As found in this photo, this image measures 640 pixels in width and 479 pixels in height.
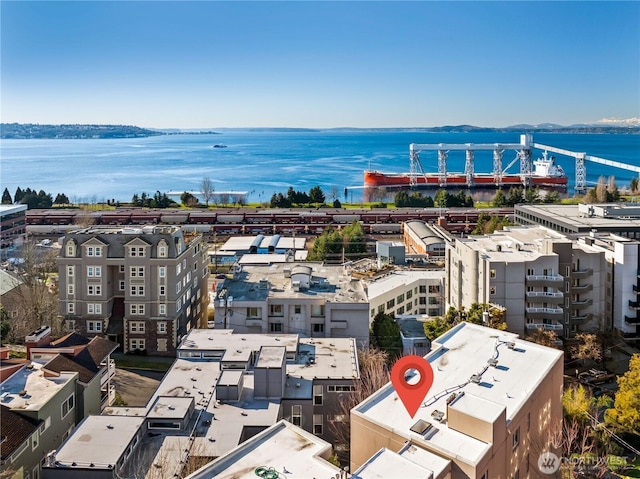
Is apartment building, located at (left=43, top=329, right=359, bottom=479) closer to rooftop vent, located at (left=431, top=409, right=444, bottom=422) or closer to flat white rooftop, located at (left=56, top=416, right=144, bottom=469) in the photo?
flat white rooftop, located at (left=56, top=416, right=144, bottom=469)

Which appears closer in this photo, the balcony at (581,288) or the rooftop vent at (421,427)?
the rooftop vent at (421,427)

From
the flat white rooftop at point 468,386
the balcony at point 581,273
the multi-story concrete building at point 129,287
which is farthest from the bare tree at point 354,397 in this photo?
the balcony at point 581,273

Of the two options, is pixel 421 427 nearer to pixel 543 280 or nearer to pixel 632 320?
pixel 543 280

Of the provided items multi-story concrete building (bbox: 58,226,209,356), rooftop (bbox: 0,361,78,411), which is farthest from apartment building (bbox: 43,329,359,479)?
multi-story concrete building (bbox: 58,226,209,356)

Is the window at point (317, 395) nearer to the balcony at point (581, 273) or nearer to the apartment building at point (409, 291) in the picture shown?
the apartment building at point (409, 291)

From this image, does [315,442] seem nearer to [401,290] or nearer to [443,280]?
[401,290]

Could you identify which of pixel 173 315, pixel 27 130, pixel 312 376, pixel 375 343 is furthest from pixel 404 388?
pixel 27 130
